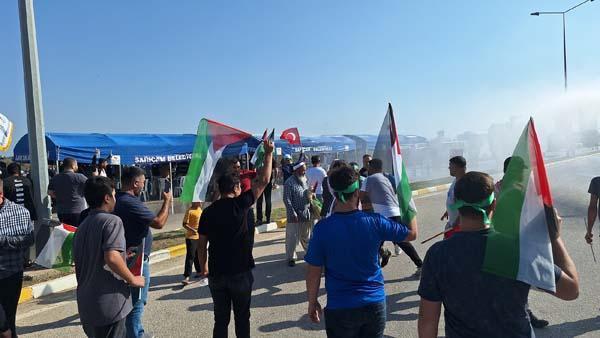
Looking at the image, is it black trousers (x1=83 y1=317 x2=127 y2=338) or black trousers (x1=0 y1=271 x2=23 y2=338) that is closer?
black trousers (x1=83 y1=317 x2=127 y2=338)

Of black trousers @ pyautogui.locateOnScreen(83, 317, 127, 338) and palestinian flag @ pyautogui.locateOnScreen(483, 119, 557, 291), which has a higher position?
palestinian flag @ pyautogui.locateOnScreen(483, 119, 557, 291)

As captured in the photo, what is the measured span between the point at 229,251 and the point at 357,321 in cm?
123

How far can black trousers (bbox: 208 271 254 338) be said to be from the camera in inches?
140

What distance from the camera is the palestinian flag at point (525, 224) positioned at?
6.29ft

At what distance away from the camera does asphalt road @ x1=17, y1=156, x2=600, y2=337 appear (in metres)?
4.64

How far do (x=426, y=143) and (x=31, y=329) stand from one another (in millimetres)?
29978

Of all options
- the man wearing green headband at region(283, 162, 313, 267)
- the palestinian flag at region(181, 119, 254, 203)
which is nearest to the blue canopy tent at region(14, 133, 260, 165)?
the man wearing green headband at region(283, 162, 313, 267)

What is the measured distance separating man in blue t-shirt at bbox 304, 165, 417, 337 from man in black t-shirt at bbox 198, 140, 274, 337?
87 centimetres

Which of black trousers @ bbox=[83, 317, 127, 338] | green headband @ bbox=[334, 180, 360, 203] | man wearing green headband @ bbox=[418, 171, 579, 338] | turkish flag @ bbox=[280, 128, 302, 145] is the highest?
turkish flag @ bbox=[280, 128, 302, 145]

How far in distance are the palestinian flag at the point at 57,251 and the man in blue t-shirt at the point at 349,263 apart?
102 inches

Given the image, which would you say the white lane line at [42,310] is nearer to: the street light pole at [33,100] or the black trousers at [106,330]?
the street light pole at [33,100]

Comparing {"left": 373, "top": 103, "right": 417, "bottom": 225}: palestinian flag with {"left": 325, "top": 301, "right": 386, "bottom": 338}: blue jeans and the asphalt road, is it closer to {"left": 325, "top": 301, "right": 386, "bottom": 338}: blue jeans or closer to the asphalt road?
{"left": 325, "top": 301, "right": 386, "bottom": 338}: blue jeans

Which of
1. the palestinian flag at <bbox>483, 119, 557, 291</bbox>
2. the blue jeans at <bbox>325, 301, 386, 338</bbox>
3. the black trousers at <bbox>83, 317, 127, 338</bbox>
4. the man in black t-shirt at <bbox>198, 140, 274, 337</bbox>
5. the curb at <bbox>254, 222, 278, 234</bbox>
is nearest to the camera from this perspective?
the palestinian flag at <bbox>483, 119, 557, 291</bbox>

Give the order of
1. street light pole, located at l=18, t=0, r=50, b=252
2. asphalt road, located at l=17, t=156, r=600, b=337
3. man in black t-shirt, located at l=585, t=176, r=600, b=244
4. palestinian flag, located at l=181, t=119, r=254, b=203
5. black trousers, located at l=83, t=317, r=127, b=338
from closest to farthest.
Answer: black trousers, located at l=83, t=317, r=127, b=338 < palestinian flag, located at l=181, t=119, r=254, b=203 < asphalt road, located at l=17, t=156, r=600, b=337 < man in black t-shirt, located at l=585, t=176, r=600, b=244 < street light pole, located at l=18, t=0, r=50, b=252
